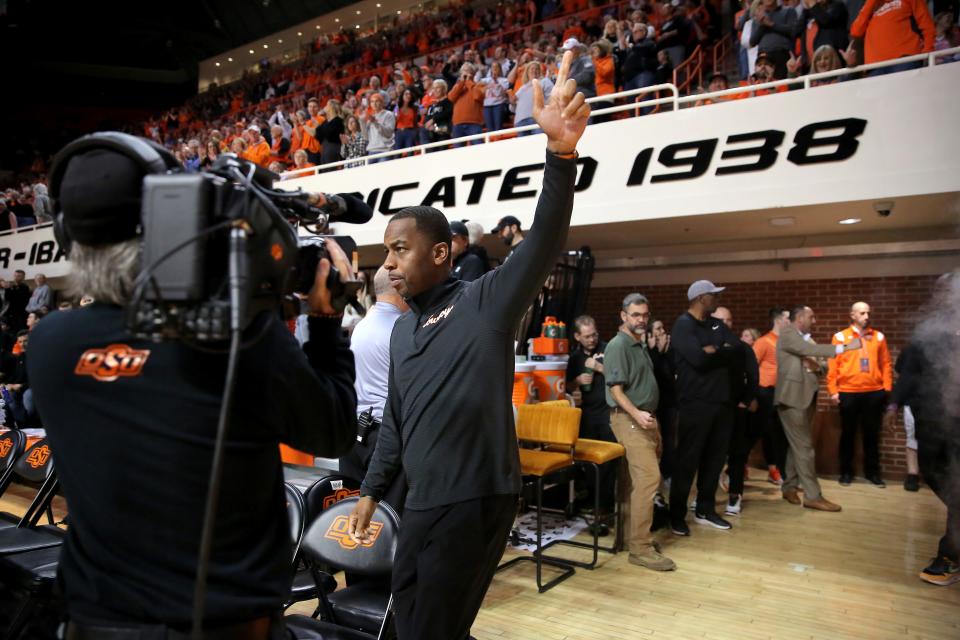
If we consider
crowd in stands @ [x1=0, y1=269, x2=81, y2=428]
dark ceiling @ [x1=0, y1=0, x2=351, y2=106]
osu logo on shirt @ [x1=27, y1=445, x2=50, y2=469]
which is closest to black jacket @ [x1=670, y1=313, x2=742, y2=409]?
crowd in stands @ [x1=0, y1=269, x2=81, y2=428]

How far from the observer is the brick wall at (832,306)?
785cm

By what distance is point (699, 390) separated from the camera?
5.41m

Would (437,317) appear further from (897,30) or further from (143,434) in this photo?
(897,30)

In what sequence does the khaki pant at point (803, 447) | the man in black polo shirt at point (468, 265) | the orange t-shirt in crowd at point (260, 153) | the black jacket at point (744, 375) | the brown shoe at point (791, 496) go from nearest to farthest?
the man in black polo shirt at point (468, 265), the black jacket at point (744, 375), the khaki pant at point (803, 447), the brown shoe at point (791, 496), the orange t-shirt in crowd at point (260, 153)

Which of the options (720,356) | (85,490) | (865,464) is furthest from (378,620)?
(865,464)

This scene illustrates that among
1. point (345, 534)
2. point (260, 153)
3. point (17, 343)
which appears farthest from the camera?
point (260, 153)

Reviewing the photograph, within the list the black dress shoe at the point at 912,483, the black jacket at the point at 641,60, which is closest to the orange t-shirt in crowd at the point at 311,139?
the black jacket at the point at 641,60

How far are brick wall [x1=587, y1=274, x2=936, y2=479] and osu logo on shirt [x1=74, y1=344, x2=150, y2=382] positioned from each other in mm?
8384

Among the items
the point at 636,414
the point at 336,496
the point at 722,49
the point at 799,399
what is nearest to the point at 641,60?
the point at 722,49

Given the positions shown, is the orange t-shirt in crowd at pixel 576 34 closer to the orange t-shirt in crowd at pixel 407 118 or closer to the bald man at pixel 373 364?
the orange t-shirt in crowd at pixel 407 118

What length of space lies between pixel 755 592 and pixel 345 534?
9.50ft

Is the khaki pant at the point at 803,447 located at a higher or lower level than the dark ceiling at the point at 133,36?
lower

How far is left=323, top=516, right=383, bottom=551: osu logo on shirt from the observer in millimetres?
2389

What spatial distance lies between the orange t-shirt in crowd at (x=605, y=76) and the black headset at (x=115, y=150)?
809 cm
